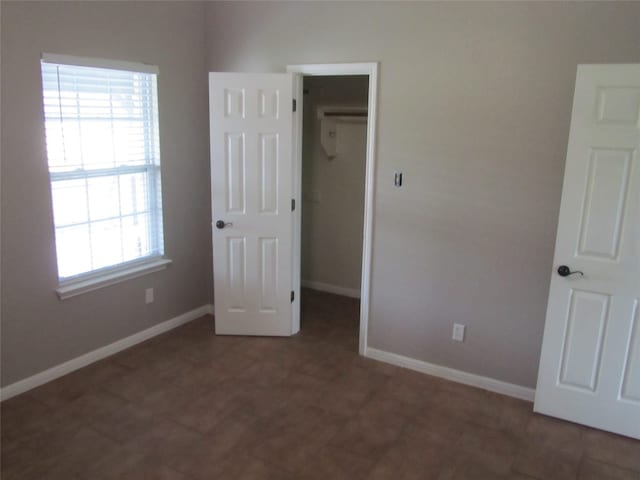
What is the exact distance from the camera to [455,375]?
3.54 metres

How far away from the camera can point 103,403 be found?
314 centimetres

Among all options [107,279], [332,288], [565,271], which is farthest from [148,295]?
[565,271]

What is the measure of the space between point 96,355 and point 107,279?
55 cm

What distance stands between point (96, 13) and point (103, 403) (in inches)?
98.8

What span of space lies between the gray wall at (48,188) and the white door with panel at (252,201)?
404mm

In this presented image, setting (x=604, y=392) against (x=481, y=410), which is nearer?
(x=604, y=392)

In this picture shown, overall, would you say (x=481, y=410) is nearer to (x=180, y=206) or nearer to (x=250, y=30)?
(x=180, y=206)

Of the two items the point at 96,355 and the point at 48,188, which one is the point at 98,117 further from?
the point at 96,355

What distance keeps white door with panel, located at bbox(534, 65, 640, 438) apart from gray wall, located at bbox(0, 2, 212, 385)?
2.83 meters

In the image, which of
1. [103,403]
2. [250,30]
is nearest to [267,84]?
[250,30]

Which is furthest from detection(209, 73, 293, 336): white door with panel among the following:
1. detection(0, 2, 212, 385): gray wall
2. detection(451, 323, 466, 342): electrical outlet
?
detection(451, 323, 466, 342): electrical outlet

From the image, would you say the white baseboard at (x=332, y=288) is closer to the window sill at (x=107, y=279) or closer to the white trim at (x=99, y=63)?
the window sill at (x=107, y=279)

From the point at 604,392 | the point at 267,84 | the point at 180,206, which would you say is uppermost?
the point at 267,84

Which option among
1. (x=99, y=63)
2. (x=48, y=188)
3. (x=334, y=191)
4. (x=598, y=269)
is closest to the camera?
(x=598, y=269)
